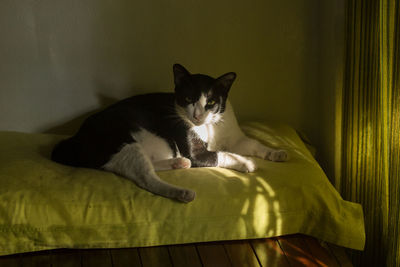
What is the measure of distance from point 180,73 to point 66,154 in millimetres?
646

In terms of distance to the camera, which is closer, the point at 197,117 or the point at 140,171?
the point at 140,171

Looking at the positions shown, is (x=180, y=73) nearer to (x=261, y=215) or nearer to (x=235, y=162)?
(x=235, y=162)

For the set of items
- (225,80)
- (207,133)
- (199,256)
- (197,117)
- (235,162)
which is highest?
(225,80)

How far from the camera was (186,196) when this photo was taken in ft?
5.69

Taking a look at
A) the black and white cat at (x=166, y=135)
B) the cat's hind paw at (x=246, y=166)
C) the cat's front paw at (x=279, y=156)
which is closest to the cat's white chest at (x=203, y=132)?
the black and white cat at (x=166, y=135)

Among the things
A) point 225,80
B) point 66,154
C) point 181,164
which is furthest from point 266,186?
point 66,154

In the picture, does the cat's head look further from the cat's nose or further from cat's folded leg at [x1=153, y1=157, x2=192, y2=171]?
cat's folded leg at [x1=153, y1=157, x2=192, y2=171]

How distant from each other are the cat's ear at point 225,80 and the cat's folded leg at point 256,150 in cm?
31

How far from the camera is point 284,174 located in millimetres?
1938

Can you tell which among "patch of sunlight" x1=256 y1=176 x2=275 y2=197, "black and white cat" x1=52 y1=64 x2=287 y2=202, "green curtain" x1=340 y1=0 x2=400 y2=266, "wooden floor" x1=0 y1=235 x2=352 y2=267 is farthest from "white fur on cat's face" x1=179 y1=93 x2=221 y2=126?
"green curtain" x1=340 y1=0 x2=400 y2=266

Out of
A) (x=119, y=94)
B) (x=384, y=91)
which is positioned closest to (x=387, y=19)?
(x=384, y=91)

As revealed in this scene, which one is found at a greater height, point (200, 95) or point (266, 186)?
point (200, 95)

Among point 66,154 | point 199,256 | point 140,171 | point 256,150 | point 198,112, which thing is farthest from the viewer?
point 256,150

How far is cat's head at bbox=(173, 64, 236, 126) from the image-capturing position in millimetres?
1954
